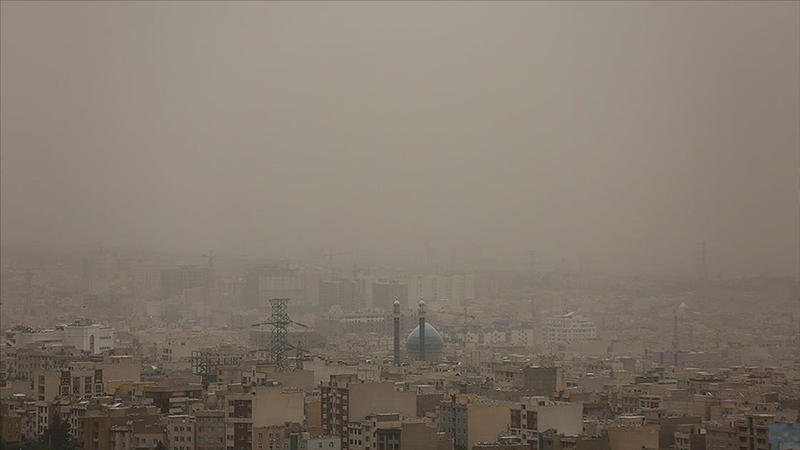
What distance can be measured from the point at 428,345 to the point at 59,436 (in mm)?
10630

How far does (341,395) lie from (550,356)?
8669mm

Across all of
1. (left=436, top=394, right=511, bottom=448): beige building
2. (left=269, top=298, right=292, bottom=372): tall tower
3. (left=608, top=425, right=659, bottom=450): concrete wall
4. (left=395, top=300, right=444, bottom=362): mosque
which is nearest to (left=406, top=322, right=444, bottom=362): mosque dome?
(left=395, top=300, right=444, bottom=362): mosque

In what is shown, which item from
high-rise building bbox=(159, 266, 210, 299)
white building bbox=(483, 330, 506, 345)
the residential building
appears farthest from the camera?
high-rise building bbox=(159, 266, 210, 299)

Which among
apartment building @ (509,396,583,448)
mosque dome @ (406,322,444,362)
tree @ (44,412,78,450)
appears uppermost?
mosque dome @ (406,322,444,362)

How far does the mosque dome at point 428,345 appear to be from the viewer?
23.5m

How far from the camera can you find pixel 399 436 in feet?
40.2

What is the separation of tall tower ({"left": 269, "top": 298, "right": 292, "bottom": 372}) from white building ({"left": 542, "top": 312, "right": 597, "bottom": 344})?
3659mm

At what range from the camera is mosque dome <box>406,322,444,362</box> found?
2347 centimetres

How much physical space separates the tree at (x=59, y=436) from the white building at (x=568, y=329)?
1136 centimetres

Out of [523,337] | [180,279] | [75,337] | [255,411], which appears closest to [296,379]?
[255,411]

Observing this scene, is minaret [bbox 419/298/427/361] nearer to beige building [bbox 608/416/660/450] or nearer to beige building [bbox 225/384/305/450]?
beige building [bbox 225/384/305/450]

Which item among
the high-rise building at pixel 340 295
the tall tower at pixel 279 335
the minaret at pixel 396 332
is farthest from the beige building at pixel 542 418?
the high-rise building at pixel 340 295

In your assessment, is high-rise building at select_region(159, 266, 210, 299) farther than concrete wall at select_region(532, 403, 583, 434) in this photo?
Yes

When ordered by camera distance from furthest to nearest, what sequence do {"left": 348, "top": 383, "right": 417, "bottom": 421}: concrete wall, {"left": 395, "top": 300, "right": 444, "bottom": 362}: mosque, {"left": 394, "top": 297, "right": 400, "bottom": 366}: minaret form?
{"left": 395, "top": 300, "right": 444, "bottom": 362}: mosque → {"left": 394, "top": 297, "right": 400, "bottom": 366}: minaret → {"left": 348, "top": 383, "right": 417, "bottom": 421}: concrete wall
